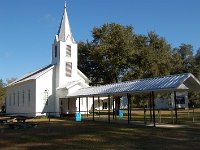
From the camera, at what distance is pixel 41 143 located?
1683 cm

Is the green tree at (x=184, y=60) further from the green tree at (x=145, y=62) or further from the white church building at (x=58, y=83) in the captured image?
the white church building at (x=58, y=83)

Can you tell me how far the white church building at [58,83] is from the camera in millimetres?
44594

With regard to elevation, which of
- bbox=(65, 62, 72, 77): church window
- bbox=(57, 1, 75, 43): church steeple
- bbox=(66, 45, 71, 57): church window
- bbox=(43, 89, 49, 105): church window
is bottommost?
bbox=(43, 89, 49, 105): church window

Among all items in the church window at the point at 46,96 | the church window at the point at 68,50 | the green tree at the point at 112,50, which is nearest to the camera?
the church window at the point at 46,96

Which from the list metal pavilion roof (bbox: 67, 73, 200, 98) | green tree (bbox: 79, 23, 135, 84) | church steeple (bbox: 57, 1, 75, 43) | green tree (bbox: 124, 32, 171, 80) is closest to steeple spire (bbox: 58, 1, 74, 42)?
church steeple (bbox: 57, 1, 75, 43)

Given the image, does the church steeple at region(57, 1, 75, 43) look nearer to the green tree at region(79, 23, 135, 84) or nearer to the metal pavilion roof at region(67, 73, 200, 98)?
the green tree at region(79, 23, 135, 84)

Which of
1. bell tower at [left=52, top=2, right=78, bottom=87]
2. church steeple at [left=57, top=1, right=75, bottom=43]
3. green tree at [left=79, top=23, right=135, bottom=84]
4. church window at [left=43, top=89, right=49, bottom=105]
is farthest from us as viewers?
green tree at [left=79, top=23, right=135, bottom=84]

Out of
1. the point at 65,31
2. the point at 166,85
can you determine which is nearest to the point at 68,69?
the point at 65,31

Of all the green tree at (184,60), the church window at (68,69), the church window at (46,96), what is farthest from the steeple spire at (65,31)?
the green tree at (184,60)

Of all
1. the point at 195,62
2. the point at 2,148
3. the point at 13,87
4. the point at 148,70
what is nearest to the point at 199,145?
the point at 2,148

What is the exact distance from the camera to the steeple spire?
47.6 metres

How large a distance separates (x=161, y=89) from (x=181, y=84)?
4.75 feet

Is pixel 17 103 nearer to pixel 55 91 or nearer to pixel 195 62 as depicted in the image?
pixel 55 91

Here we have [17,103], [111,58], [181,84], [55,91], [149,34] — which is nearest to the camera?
[181,84]
